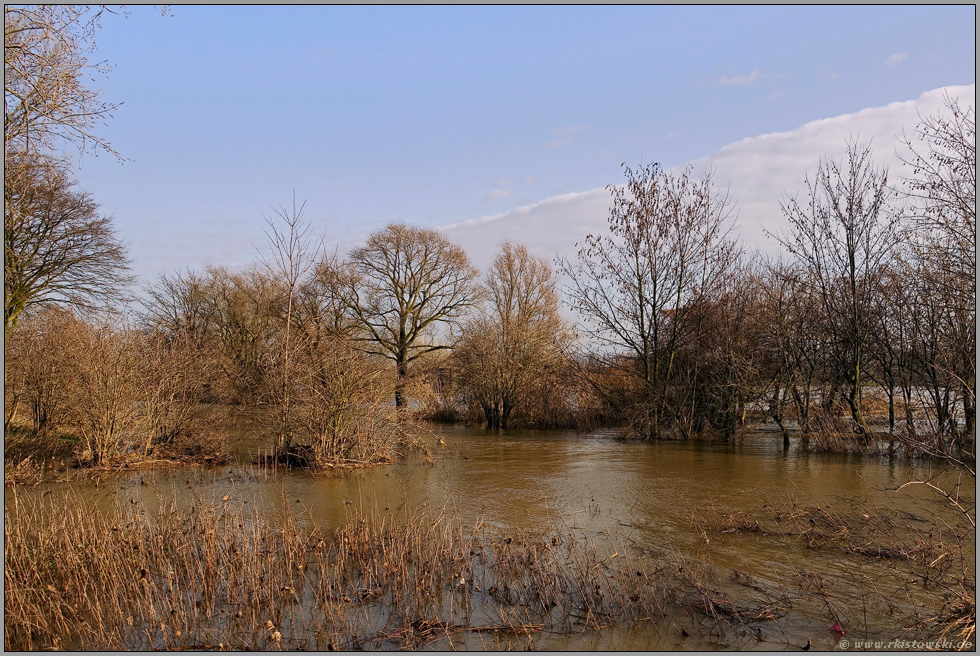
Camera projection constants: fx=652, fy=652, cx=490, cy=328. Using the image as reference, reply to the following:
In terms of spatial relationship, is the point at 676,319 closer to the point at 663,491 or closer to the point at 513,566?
the point at 663,491

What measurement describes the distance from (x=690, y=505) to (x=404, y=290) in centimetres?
2096

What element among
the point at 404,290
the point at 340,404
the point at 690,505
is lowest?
the point at 690,505

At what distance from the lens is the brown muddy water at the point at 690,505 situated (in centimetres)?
520

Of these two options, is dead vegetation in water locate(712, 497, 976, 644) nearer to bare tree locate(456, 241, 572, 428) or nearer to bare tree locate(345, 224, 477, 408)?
bare tree locate(456, 241, 572, 428)

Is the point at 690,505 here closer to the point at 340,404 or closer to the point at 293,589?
the point at 293,589

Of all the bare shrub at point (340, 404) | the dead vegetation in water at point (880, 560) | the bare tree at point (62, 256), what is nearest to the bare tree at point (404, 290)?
the bare tree at point (62, 256)

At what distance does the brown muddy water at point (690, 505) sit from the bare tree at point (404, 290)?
42.0 feet

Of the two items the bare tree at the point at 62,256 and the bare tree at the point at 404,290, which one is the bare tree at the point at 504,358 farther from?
the bare tree at the point at 62,256

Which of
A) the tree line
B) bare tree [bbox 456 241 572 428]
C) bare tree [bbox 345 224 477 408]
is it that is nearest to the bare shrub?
the tree line

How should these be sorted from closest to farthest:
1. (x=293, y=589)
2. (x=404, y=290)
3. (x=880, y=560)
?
1. (x=293, y=589)
2. (x=880, y=560)
3. (x=404, y=290)

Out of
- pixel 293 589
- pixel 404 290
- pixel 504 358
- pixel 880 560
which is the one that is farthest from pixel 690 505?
pixel 404 290

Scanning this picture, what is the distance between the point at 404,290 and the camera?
29.1 m

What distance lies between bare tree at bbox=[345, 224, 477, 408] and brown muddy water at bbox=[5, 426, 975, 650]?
42.0ft

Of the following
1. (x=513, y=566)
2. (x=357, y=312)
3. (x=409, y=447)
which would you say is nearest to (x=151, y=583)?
(x=513, y=566)
